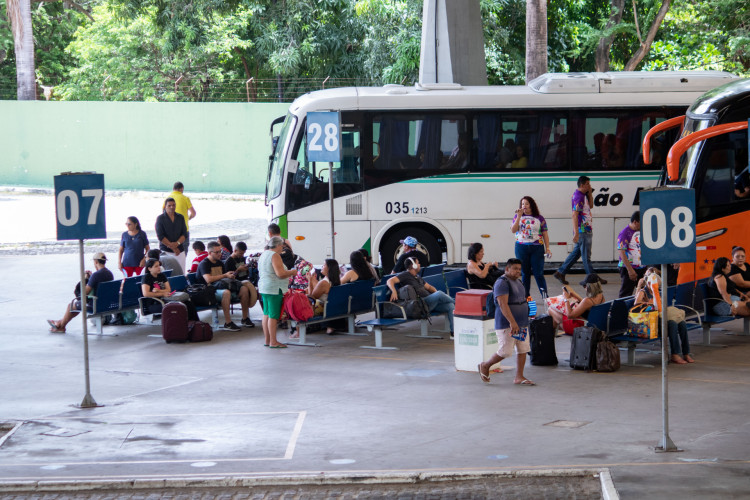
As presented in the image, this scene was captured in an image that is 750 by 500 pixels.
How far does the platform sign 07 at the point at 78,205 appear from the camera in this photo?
11.6 meters

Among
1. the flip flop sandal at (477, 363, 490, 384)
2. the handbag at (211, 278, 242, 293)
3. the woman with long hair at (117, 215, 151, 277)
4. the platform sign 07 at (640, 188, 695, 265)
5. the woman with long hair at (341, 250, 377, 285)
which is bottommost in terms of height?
the flip flop sandal at (477, 363, 490, 384)

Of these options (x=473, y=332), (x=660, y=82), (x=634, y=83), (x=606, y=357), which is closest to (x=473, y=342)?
(x=473, y=332)

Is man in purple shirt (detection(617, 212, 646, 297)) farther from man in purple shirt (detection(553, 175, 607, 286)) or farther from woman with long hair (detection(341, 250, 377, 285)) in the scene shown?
woman with long hair (detection(341, 250, 377, 285))

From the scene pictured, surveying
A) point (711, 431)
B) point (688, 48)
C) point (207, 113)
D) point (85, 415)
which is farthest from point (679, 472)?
point (207, 113)

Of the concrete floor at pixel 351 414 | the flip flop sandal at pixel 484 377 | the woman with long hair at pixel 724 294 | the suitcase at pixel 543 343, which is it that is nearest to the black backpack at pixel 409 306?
the concrete floor at pixel 351 414

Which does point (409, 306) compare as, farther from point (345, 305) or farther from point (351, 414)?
point (351, 414)

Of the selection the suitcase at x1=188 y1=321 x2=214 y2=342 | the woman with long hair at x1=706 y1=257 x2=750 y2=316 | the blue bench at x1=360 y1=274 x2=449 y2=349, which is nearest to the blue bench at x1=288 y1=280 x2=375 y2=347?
the blue bench at x1=360 y1=274 x2=449 y2=349

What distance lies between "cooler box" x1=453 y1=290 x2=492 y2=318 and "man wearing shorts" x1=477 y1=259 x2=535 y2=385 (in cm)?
79

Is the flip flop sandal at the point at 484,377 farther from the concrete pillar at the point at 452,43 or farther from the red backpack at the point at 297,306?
the concrete pillar at the point at 452,43

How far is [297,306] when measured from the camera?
14.8 m

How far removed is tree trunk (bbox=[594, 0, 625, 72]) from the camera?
108ft

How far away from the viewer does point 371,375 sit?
42.5ft

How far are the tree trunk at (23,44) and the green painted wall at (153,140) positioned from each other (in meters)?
2.15

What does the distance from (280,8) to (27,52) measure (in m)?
10.8
